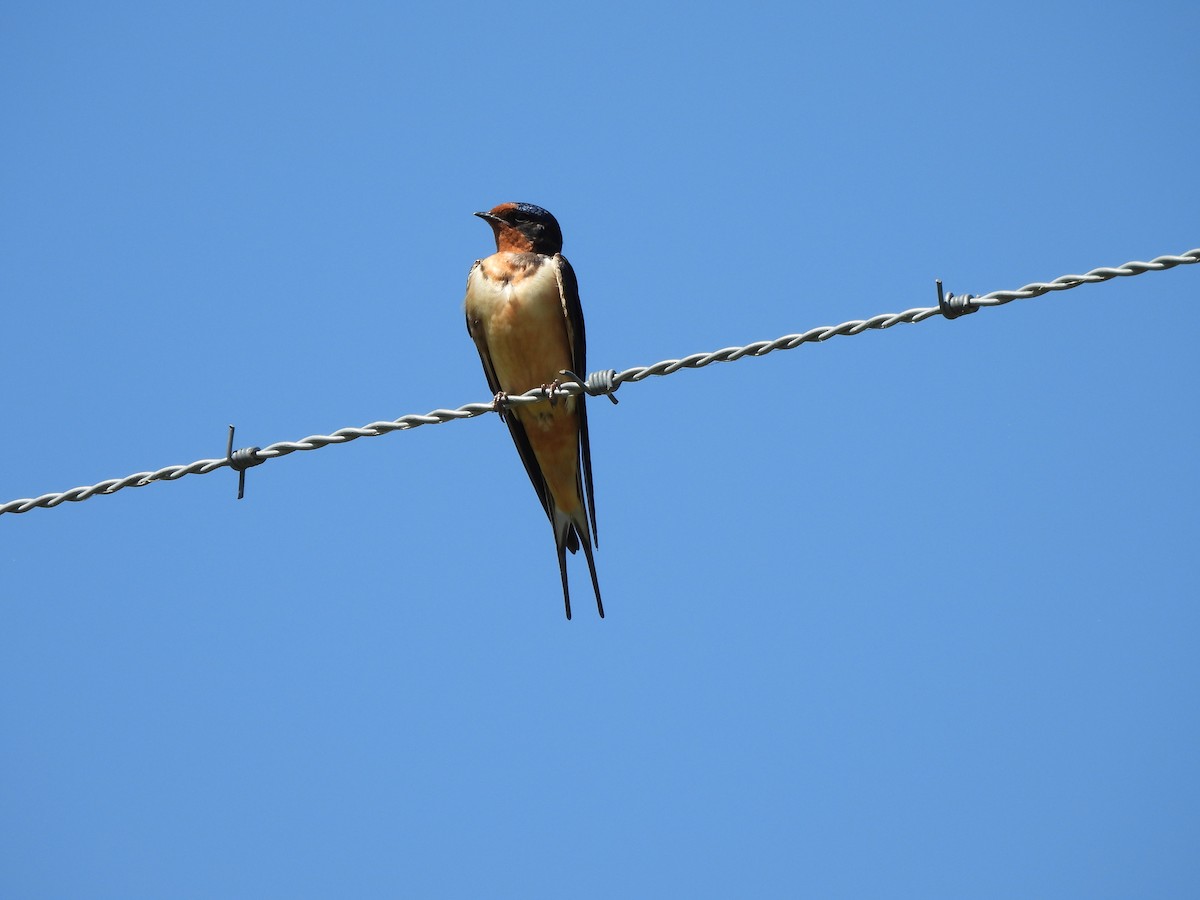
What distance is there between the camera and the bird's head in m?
7.45

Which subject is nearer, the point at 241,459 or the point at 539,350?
the point at 241,459

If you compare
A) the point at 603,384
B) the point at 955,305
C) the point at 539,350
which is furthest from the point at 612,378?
the point at 539,350

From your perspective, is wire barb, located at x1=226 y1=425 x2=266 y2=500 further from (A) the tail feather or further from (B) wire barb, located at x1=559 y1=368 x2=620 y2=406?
(A) the tail feather

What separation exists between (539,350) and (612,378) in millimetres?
2537

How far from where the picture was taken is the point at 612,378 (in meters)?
4.53

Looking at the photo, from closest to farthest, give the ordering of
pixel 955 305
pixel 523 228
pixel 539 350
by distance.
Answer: pixel 955 305, pixel 539 350, pixel 523 228

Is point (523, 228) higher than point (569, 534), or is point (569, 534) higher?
point (523, 228)

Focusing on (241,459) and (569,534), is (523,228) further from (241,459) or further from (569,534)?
(241,459)

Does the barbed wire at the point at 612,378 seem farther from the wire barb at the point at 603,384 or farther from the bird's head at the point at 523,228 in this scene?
the bird's head at the point at 523,228

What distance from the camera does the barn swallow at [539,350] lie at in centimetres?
703

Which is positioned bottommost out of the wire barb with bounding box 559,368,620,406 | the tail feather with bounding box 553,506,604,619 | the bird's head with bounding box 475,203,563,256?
the tail feather with bounding box 553,506,604,619

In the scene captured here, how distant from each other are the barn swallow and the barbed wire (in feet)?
6.79

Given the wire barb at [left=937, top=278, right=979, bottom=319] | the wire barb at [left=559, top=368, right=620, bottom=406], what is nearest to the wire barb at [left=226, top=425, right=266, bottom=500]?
the wire barb at [left=559, top=368, right=620, bottom=406]

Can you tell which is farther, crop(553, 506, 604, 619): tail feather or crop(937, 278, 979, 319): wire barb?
crop(553, 506, 604, 619): tail feather
